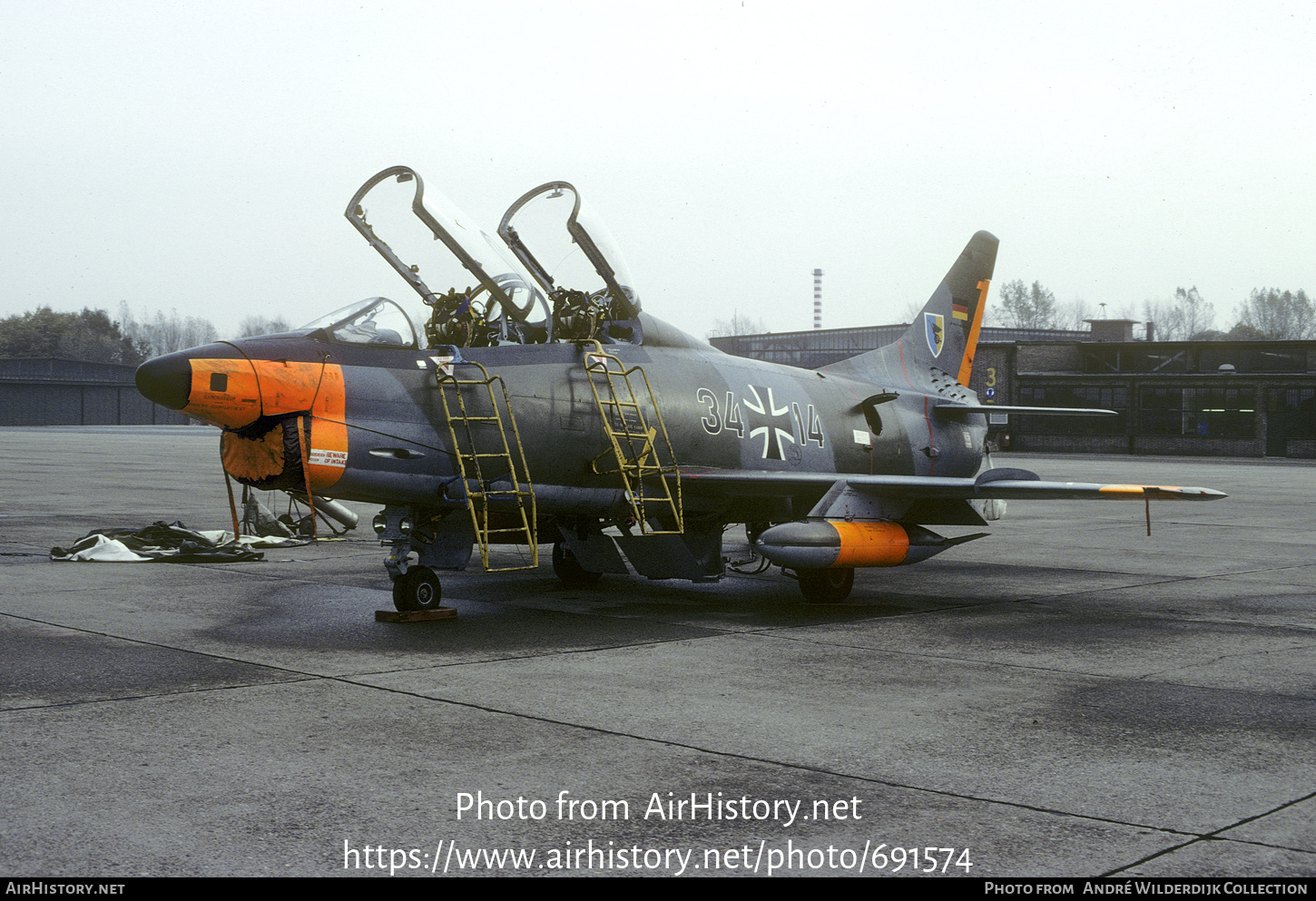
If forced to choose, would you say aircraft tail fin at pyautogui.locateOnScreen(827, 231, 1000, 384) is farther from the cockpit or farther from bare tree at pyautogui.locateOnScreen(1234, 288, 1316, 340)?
bare tree at pyautogui.locateOnScreen(1234, 288, 1316, 340)

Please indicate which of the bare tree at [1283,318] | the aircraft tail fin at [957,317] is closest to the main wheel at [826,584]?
the aircraft tail fin at [957,317]

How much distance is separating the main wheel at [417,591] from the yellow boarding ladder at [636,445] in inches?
72.6

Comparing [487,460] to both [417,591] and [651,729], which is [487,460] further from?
[651,729]

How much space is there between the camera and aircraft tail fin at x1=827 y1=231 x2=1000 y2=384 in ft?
52.6

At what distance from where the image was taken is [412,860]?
4.25m

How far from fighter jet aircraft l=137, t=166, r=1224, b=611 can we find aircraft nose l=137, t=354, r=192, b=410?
2 cm

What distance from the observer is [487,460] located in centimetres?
998

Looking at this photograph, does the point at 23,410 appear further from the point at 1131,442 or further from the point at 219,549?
the point at 219,549

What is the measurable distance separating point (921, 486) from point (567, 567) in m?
3.85

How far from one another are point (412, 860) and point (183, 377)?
507 cm

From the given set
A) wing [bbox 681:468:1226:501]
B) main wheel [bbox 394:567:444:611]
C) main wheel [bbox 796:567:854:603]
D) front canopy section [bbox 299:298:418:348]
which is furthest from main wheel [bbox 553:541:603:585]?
front canopy section [bbox 299:298:418:348]

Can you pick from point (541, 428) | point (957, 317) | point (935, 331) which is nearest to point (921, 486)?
point (541, 428)

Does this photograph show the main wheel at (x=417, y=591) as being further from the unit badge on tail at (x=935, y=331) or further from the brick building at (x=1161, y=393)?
the brick building at (x=1161, y=393)

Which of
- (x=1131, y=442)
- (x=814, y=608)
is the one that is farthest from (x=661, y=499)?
(x=1131, y=442)
